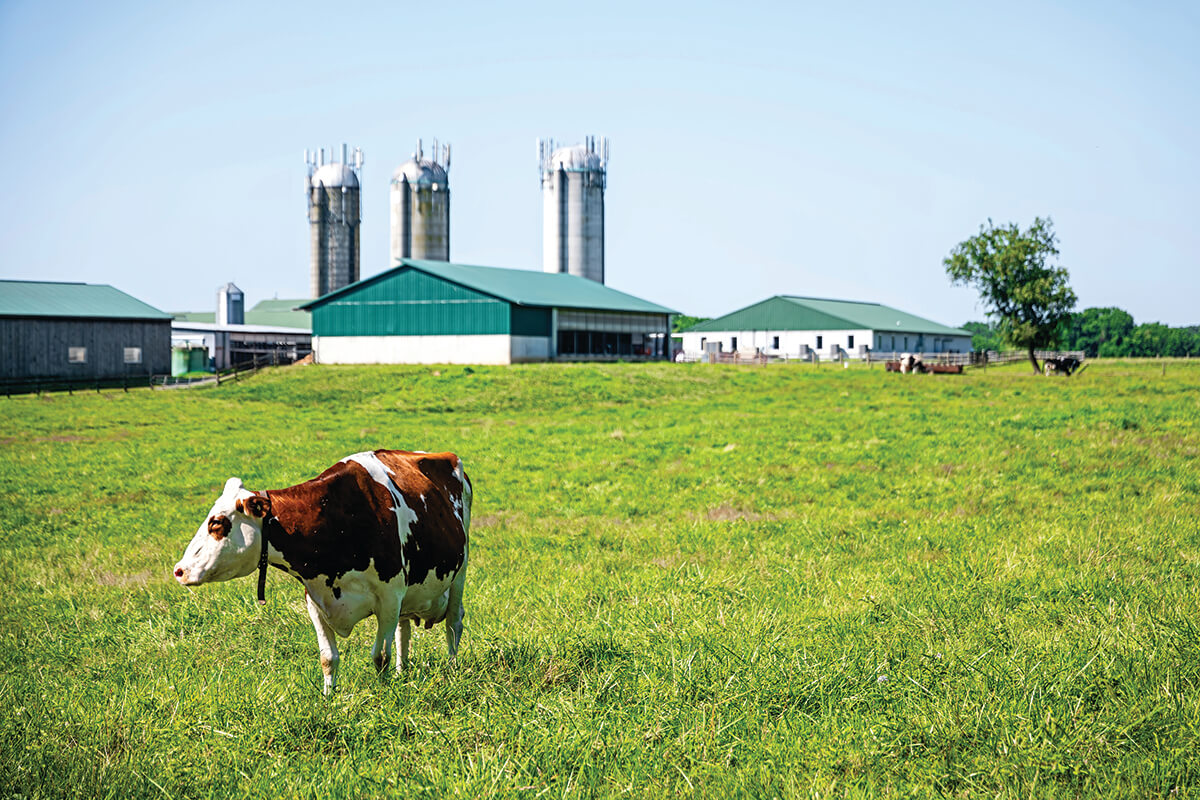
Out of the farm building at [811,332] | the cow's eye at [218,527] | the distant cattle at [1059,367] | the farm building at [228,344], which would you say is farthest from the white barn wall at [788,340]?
the cow's eye at [218,527]

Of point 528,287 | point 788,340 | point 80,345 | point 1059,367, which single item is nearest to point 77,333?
point 80,345

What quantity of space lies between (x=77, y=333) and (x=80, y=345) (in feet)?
2.18

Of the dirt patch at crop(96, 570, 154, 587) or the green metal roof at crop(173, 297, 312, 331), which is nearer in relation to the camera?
the dirt patch at crop(96, 570, 154, 587)

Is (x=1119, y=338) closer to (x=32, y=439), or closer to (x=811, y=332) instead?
(x=811, y=332)

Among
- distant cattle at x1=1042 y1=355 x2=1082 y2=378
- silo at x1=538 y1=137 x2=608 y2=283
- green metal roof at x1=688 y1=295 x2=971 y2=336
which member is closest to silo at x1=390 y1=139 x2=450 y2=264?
silo at x1=538 y1=137 x2=608 y2=283

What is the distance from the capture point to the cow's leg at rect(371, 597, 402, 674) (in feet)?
18.6

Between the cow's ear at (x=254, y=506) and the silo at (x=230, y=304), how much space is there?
84.6 metres

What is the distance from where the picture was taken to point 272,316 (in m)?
91.4

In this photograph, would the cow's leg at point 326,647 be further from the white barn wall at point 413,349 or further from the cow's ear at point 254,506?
the white barn wall at point 413,349

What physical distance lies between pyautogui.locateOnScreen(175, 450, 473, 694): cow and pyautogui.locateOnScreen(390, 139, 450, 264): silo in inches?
2799

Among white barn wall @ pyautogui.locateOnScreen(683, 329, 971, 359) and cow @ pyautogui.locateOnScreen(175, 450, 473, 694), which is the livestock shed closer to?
white barn wall @ pyautogui.locateOnScreen(683, 329, 971, 359)

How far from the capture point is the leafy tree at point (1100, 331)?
168m

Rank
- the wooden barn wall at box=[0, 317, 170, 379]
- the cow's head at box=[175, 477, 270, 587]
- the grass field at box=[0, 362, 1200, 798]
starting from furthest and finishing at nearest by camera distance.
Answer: the wooden barn wall at box=[0, 317, 170, 379] < the cow's head at box=[175, 477, 270, 587] < the grass field at box=[0, 362, 1200, 798]

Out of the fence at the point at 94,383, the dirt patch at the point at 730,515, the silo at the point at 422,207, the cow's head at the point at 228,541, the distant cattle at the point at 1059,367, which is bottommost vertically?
the dirt patch at the point at 730,515
